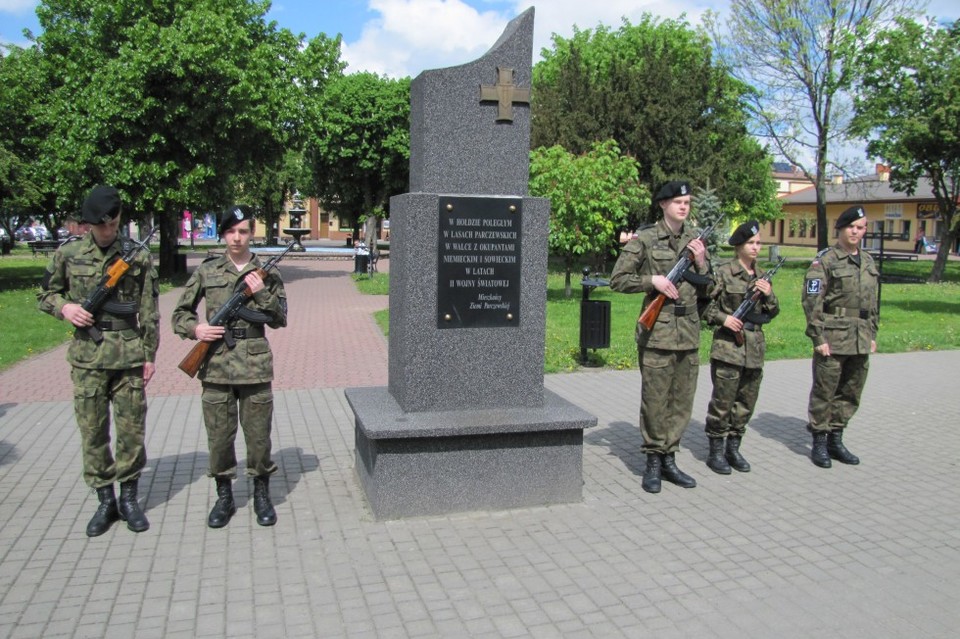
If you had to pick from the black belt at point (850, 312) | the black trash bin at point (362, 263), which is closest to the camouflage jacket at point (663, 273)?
the black belt at point (850, 312)

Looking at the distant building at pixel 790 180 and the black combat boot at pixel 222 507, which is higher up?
the distant building at pixel 790 180

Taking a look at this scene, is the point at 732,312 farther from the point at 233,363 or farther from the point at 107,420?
the point at 107,420

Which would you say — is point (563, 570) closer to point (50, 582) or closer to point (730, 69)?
point (50, 582)

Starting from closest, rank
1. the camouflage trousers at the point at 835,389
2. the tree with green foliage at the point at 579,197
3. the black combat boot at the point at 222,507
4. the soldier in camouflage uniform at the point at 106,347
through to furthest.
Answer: the soldier in camouflage uniform at the point at 106,347, the black combat boot at the point at 222,507, the camouflage trousers at the point at 835,389, the tree with green foliage at the point at 579,197

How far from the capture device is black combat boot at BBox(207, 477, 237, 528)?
5.30 metres

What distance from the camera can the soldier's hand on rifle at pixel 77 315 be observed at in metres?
4.97

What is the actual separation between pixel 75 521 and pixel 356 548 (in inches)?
75.4

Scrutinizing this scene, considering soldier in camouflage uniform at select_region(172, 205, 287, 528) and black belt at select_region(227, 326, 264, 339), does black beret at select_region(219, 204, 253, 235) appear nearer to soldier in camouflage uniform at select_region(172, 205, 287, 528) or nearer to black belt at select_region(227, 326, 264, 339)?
soldier in camouflage uniform at select_region(172, 205, 287, 528)

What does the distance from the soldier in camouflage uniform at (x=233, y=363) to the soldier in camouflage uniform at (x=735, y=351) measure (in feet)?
11.2

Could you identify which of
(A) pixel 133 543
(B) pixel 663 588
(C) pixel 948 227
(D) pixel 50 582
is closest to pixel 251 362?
(A) pixel 133 543

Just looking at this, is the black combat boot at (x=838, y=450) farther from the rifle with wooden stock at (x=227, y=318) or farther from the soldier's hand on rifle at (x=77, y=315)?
the soldier's hand on rifle at (x=77, y=315)

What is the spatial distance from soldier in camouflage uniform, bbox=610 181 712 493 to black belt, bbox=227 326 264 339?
2.48 meters

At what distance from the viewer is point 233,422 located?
535cm

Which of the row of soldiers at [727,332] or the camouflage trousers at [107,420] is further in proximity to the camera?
the row of soldiers at [727,332]
